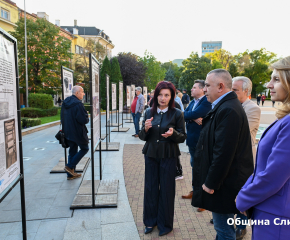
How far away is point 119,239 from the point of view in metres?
3.21

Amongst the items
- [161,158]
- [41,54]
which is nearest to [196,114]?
[161,158]

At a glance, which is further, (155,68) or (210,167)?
(155,68)

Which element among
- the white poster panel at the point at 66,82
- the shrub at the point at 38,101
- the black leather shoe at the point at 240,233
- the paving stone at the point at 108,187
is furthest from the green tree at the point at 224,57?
the black leather shoe at the point at 240,233

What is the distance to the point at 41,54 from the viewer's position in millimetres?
29828

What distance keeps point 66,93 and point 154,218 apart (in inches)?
184

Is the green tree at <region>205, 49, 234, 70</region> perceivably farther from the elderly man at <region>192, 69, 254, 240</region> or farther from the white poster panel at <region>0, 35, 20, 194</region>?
the white poster panel at <region>0, 35, 20, 194</region>

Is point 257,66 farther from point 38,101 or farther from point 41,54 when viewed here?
point 38,101

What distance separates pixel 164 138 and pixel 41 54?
30466 mm

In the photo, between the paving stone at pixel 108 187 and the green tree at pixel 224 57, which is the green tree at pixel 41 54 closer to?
the paving stone at pixel 108 187

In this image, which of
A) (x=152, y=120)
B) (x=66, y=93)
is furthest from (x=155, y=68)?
(x=152, y=120)

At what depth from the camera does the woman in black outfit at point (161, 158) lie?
3283mm

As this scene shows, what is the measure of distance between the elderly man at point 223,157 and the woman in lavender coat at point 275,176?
51cm

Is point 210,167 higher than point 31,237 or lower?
higher

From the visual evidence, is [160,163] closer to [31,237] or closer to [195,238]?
[195,238]
